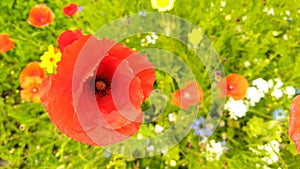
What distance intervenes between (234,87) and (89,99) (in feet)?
3.11

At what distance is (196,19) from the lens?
2037 millimetres

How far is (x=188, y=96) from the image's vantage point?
1839 millimetres

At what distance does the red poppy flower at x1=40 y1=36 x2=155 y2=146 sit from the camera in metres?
1.05

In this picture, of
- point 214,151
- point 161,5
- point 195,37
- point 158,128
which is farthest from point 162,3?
point 214,151

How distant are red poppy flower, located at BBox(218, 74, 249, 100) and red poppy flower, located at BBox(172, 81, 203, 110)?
13 cm

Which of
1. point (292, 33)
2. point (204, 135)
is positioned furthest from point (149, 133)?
point (292, 33)

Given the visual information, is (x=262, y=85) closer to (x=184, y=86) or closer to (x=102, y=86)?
(x=184, y=86)

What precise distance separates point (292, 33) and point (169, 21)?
0.83 meters

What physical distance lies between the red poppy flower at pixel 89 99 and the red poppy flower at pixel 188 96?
0.71 meters

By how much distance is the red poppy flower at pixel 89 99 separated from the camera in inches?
41.5

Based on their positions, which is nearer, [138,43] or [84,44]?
[84,44]

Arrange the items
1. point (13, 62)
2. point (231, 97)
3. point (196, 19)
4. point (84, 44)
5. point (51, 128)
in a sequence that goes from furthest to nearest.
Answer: point (13, 62), point (51, 128), point (196, 19), point (231, 97), point (84, 44)

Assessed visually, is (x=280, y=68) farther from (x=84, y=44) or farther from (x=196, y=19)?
(x=84, y=44)

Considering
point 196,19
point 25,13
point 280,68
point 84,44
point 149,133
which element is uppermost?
point 25,13
